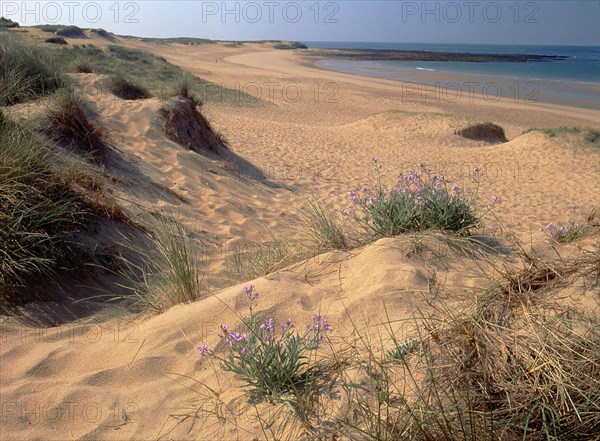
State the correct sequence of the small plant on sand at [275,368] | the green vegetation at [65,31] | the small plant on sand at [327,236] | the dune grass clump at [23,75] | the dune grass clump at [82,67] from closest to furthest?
the small plant on sand at [275,368], the small plant on sand at [327,236], the dune grass clump at [23,75], the dune grass clump at [82,67], the green vegetation at [65,31]

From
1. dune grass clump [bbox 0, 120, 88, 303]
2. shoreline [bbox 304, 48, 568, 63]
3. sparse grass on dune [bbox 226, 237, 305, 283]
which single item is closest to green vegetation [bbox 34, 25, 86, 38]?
shoreline [bbox 304, 48, 568, 63]

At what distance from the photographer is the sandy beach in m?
2.58

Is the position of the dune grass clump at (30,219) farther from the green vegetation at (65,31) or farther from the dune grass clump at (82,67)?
the green vegetation at (65,31)

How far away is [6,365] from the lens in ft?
9.89

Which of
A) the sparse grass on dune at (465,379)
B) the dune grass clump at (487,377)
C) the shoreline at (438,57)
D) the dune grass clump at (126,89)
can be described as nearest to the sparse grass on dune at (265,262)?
the sparse grass on dune at (465,379)

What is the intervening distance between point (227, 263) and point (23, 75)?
574cm

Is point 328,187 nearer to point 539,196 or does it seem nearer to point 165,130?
point 165,130

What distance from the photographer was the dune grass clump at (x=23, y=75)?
780 cm

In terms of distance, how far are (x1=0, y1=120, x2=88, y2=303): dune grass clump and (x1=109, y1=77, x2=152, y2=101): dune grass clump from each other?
741cm

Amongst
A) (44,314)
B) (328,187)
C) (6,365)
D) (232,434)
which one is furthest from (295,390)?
(328,187)

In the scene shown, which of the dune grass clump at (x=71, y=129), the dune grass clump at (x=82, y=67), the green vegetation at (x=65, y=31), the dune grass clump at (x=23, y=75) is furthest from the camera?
the green vegetation at (x=65, y=31)

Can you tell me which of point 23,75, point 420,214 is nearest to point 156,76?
point 23,75

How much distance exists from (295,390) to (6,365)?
1.84 metres

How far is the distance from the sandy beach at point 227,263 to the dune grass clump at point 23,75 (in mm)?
810
